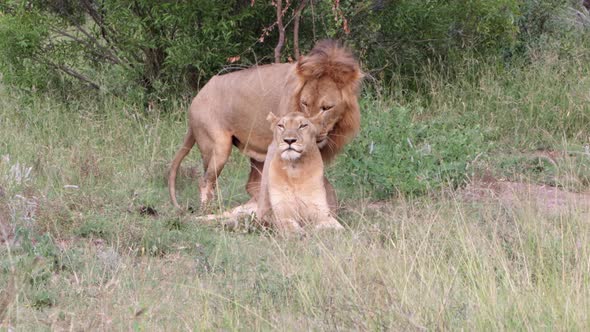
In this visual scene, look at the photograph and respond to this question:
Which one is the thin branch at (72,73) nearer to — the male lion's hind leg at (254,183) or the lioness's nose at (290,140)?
the male lion's hind leg at (254,183)

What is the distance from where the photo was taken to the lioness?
21.1 feet

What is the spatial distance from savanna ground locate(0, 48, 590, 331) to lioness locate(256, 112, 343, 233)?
0.75 feet

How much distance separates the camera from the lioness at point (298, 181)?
642 cm

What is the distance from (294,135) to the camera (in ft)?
20.9

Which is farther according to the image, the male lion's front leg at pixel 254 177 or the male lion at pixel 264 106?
the male lion's front leg at pixel 254 177

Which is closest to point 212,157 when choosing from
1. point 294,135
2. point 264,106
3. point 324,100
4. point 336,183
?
point 264,106

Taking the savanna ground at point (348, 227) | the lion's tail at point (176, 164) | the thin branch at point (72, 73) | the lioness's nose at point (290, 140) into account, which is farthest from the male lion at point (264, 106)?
the thin branch at point (72, 73)

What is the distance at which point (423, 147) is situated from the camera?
756 centimetres

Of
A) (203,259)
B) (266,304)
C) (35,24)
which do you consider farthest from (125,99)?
(266,304)

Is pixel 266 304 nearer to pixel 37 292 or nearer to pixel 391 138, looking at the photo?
pixel 37 292

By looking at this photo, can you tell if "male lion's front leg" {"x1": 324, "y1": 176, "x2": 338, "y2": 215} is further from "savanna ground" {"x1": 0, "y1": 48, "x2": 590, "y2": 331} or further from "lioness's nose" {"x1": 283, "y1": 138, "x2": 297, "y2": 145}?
"lioness's nose" {"x1": 283, "y1": 138, "x2": 297, "y2": 145}

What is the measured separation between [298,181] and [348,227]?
917mm

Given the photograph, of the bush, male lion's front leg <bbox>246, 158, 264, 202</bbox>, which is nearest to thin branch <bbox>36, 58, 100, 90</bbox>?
male lion's front leg <bbox>246, 158, 264, 202</bbox>

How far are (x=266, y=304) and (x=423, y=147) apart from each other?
3.41 meters
